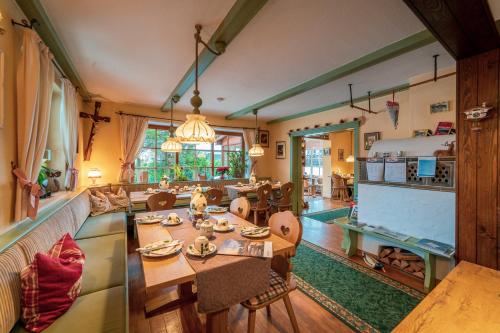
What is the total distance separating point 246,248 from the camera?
1337mm

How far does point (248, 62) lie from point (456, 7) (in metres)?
1.81

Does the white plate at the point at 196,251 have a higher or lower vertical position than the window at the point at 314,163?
lower

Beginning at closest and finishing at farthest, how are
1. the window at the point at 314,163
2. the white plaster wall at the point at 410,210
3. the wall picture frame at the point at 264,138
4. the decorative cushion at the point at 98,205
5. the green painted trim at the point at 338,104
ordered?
1. the white plaster wall at the point at 410,210
2. the green painted trim at the point at 338,104
3. the decorative cushion at the point at 98,205
4. the wall picture frame at the point at 264,138
5. the window at the point at 314,163

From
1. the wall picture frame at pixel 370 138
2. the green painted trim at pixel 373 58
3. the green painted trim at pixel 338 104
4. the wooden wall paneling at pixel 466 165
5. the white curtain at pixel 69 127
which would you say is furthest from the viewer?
the wall picture frame at pixel 370 138

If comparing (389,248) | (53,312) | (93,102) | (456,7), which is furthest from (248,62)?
(93,102)

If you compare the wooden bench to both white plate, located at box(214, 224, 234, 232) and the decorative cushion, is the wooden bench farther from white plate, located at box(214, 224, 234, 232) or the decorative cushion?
the decorative cushion

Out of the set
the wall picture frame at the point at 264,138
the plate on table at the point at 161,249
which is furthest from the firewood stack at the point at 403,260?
the wall picture frame at the point at 264,138

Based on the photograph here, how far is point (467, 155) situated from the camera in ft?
4.44

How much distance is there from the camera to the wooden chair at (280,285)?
127cm

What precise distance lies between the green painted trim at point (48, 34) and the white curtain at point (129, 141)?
1.43 meters

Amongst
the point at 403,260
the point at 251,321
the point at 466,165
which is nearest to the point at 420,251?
the point at 403,260

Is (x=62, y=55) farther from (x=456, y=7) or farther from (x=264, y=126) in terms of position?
(x=264, y=126)

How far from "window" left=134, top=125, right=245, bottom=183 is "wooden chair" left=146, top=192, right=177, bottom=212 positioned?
6.03 feet

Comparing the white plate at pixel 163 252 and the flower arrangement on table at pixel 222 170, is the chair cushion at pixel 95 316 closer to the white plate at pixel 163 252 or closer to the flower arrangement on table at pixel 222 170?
the white plate at pixel 163 252
